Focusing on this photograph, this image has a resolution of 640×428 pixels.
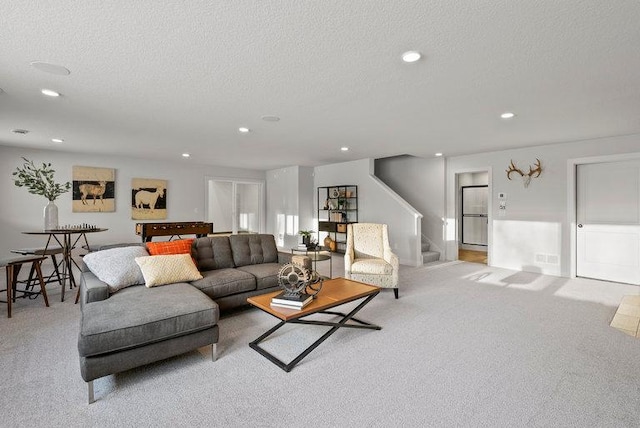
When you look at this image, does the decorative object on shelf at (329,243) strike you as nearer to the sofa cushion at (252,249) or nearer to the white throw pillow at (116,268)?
the sofa cushion at (252,249)

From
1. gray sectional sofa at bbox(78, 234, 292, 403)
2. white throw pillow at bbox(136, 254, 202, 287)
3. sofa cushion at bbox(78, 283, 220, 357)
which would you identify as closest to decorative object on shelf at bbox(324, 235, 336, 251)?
gray sectional sofa at bbox(78, 234, 292, 403)

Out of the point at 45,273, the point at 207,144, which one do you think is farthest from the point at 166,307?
the point at 45,273

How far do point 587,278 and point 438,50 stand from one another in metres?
5.06

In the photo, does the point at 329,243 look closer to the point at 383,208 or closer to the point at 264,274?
the point at 383,208

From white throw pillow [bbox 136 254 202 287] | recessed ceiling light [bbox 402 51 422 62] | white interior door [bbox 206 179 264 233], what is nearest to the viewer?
recessed ceiling light [bbox 402 51 422 62]

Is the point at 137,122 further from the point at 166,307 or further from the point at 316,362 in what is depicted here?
the point at 316,362

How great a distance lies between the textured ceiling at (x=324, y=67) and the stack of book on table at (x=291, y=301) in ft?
6.05

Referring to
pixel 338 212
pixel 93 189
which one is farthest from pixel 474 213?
pixel 93 189

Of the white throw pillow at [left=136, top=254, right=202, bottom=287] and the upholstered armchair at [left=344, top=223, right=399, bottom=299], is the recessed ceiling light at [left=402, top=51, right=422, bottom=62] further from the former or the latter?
the white throw pillow at [left=136, top=254, right=202, bottom=287]

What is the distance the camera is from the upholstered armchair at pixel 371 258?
4.10 metres

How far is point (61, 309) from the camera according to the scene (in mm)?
3492

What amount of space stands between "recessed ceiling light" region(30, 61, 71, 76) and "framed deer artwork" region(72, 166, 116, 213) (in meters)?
5.01

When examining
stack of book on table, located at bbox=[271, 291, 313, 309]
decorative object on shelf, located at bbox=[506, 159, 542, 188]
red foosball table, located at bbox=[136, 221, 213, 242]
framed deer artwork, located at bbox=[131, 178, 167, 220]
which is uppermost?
decorative object on shelf, located at bbox=[506, 159, 542, 188]

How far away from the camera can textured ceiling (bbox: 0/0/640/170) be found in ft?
5.77
